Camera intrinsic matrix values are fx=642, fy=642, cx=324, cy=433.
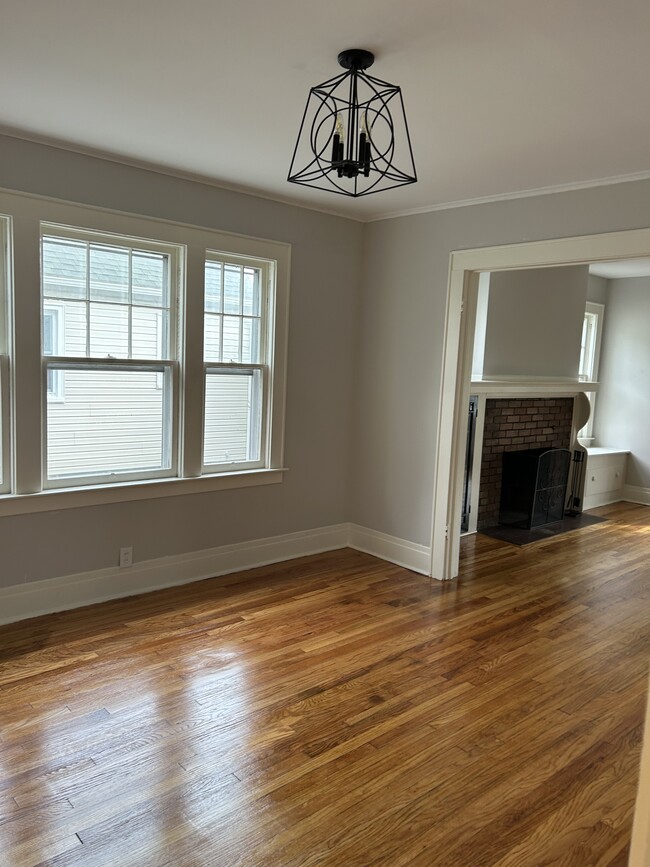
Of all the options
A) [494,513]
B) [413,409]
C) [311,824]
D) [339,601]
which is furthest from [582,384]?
[311,824]

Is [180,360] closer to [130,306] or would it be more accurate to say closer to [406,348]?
[130,306]

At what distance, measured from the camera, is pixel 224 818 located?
210 centimetres

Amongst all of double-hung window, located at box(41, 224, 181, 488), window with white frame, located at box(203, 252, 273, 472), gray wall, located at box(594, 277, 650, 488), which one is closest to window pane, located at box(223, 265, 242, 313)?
window with white frame, located at box(203, 252, 273, 472)

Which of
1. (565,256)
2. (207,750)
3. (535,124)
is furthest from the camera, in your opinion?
(565,256)

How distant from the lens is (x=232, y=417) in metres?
4.41

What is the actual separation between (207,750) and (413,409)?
9.27 feet

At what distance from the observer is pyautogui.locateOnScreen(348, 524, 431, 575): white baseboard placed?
4.64m

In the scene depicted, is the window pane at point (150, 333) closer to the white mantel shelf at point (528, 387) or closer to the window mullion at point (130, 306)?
the window mullion at point (130, 306)

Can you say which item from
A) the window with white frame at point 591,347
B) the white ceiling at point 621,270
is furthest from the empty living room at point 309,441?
the window with white frame at point 591,347

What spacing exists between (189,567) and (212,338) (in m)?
1.51

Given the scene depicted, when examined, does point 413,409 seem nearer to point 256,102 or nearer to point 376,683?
point 376,683

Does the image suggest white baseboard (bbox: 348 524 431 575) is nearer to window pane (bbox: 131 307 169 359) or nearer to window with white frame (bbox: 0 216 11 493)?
window pane (bbox: 131 307 169 359)

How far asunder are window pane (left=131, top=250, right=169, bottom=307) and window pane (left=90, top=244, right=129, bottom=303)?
5cm

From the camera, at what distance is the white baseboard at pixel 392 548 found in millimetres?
4641
